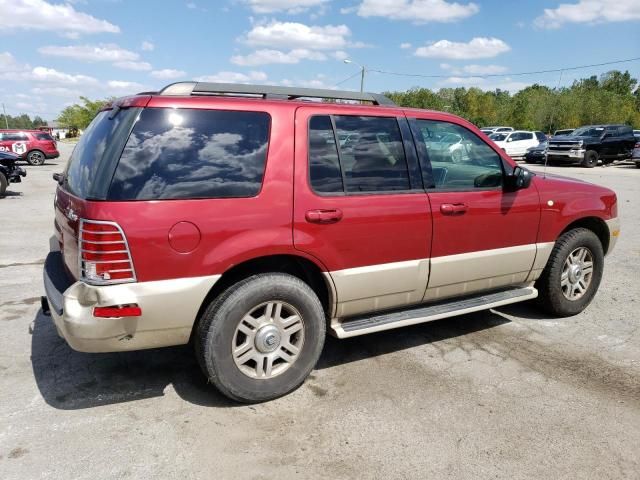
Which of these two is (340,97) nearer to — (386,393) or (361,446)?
(386,393)

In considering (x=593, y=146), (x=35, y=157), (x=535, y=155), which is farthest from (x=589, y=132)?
(x=35, y=157)

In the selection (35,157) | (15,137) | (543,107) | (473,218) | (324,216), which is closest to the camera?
(324,216)

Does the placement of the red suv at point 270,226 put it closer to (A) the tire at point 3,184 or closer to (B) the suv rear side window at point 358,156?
A: (B) the suv rear side window at point 358,156

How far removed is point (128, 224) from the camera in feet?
8.71

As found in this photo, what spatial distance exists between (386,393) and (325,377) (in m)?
0.46

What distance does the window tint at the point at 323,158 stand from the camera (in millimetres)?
3227

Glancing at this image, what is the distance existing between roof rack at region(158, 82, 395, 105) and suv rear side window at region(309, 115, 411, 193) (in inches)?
10.9

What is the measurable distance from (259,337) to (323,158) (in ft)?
3.97

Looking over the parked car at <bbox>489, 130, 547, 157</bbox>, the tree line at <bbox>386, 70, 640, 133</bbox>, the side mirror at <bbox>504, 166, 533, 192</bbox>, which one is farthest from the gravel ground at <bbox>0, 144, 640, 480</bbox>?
the tree line at <bbox>386, 70, 640, 133</bbox>

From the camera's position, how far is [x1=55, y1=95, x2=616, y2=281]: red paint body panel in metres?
2.74

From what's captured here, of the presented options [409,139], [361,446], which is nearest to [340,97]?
[409,139]

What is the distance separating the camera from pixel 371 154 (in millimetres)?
3492

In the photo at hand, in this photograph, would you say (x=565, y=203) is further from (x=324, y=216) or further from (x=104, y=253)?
(x=104, y=253)

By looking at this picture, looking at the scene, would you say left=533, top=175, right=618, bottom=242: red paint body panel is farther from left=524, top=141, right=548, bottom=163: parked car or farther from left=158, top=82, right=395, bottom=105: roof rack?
left=524, top=141, right=548, bottom=163: parked car
